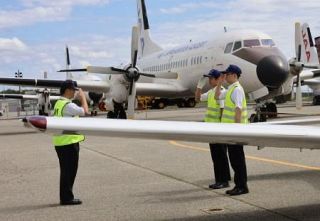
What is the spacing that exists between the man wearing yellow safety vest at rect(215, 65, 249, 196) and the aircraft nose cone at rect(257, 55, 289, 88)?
420 inches

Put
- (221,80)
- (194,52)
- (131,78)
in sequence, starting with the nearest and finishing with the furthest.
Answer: (221,80), (131,78), (194,52)

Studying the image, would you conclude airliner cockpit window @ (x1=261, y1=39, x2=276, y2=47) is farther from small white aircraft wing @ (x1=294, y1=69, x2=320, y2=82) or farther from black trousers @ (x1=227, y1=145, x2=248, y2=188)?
black trousers @ (x1=227, y1=145, x2=248, y2=188)

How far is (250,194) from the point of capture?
698 cm

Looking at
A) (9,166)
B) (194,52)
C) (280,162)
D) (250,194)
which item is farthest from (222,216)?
(194,52)

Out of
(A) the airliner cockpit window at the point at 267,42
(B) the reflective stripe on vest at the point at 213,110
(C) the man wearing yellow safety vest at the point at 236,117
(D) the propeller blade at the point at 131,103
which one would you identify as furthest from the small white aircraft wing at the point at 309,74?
(C) the man wearing yellow safety vest at the point at 236,117

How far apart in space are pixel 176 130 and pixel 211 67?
1726cm

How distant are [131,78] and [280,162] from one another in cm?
1259

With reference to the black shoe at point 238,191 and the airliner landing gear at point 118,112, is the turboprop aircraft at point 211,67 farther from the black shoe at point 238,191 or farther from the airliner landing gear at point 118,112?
the black shoe at point 238,191

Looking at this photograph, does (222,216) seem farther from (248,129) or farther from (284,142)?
(248,129)

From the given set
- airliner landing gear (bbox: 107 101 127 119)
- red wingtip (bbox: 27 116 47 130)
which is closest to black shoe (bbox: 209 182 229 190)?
red wingtip (bbox: 27 116 47 130)

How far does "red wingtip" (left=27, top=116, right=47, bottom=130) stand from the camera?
365 centimetres

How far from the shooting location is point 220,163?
7645mm

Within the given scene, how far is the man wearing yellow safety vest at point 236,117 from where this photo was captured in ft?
22.6

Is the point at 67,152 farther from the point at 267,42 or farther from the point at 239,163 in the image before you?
the point at 267,42
